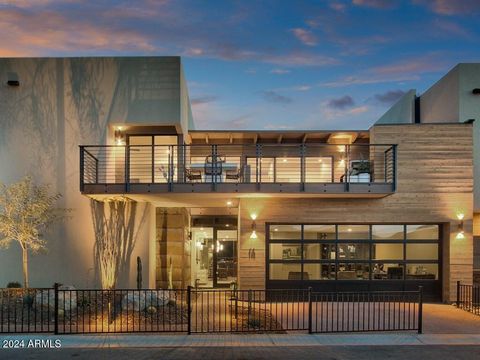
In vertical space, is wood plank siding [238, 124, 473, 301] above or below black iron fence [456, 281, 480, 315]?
above

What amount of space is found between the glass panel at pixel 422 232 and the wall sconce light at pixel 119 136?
10.7 m

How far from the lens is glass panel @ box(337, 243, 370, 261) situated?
13.9 metres

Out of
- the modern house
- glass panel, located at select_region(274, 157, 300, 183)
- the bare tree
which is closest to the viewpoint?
the bare tree

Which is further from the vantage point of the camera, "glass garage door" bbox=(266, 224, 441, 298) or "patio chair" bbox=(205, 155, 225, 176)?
"glass garage door" bbox=(266, 224, 441, 298)

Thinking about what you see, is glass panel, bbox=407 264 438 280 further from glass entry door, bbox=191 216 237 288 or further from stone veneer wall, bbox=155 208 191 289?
stone veneer wall, bbox=155 208 191 289

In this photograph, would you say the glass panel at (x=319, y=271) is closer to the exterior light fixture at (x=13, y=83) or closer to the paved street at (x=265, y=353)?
the paved street at (x=265, y=353)

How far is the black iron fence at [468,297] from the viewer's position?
12516mm

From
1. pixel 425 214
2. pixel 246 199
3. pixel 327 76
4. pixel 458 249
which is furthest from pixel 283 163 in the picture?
pixel 327 76

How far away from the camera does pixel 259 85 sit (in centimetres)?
2303

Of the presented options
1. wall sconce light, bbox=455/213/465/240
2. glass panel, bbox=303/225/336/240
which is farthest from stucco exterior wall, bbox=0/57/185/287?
wall sconce light, bbox=455/213/465/240

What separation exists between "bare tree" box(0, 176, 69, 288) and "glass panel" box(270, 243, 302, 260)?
7.50m

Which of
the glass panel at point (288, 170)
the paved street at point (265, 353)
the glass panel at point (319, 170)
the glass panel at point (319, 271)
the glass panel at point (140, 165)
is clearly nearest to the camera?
the paved street at point (265, 353)

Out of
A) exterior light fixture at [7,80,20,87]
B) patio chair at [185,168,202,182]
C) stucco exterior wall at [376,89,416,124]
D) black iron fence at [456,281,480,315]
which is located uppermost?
stucco exterior wall at [376,89,416,124]

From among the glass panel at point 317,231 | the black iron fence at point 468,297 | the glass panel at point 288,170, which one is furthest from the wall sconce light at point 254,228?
the black iron fence at point 468,297
